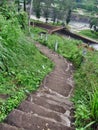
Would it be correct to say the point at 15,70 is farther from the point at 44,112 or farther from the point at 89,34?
the point at 89,34

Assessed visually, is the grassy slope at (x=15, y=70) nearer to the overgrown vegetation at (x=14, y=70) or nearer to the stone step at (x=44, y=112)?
the overgrown vegetation at (x=14, y=70)

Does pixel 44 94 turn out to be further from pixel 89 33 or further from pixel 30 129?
pixel 89 33

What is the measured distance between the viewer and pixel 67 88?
6266mm

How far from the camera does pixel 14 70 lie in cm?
571

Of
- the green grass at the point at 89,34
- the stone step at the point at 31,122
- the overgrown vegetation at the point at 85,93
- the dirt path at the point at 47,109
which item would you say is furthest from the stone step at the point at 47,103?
the green grass at the point at 89,34

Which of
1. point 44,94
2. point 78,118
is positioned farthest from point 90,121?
point 44,94

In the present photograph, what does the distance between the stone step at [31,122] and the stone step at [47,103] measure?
2.65ft

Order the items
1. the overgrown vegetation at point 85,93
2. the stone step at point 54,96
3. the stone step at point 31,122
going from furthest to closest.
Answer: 1. the stone step at point 54,96
2. the overgrown vegetation at point 85,93
3. the stone step at point 31,122

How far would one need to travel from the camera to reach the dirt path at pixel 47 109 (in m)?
3.61

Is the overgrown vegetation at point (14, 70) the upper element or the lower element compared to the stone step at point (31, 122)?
lower

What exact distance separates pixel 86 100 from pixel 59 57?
5.11 meters

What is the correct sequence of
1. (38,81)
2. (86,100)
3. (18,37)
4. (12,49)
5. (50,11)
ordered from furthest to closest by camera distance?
1. (50,11)
2. (18,37)
3. (12,49)
4. (38,81)
5. (86,100)

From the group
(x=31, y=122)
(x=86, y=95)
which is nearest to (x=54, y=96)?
(x=86, y=95)

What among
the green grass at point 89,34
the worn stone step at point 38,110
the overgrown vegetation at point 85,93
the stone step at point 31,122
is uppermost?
the stone step at point 31,122
